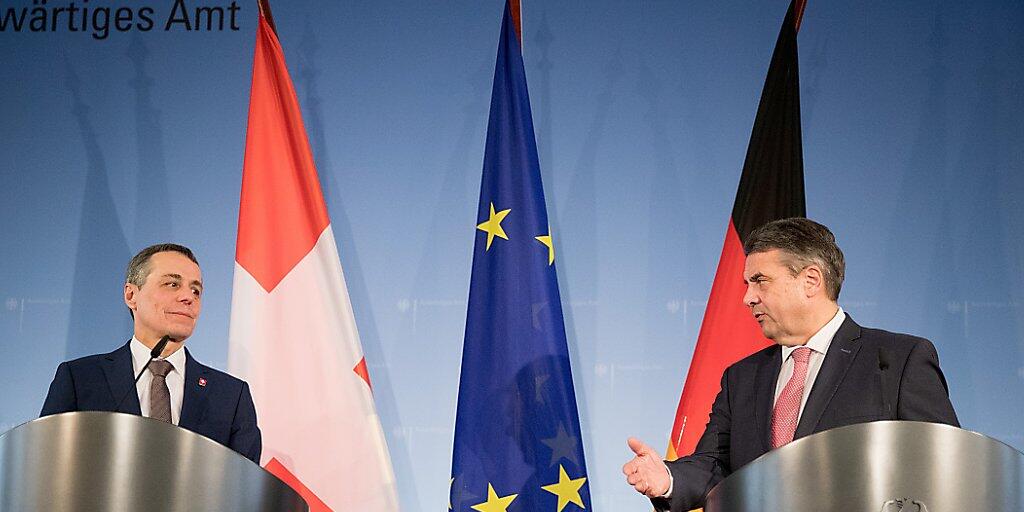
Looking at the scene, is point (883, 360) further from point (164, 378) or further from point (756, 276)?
point (164, 378)

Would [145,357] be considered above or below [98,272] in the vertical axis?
below

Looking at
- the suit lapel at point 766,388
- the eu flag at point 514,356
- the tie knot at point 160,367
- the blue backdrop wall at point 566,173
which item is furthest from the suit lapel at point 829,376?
the tie knot at point 160,367

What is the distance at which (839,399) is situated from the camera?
2428mm

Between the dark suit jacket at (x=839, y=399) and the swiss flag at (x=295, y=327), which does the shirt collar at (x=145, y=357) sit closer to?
the swiss flag at (x=295, y=327)

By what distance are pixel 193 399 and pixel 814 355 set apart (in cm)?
167

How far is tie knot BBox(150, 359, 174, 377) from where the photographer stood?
3.04m

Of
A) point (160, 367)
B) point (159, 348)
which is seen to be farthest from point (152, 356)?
point (160, 367)

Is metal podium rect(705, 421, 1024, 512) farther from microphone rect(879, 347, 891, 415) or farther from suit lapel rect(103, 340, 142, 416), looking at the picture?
suit lapel rect(103, 340, 142, 416)

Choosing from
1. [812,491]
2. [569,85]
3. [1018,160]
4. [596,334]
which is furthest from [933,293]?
[812,491]

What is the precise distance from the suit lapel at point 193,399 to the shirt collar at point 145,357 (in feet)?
0.07

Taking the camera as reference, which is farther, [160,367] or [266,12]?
[266,12]

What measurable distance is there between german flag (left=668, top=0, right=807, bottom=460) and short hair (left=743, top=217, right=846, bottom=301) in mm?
883

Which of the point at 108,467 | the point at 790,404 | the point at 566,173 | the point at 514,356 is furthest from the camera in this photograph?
the point at 566,173

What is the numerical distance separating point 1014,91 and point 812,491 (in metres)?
2.66
